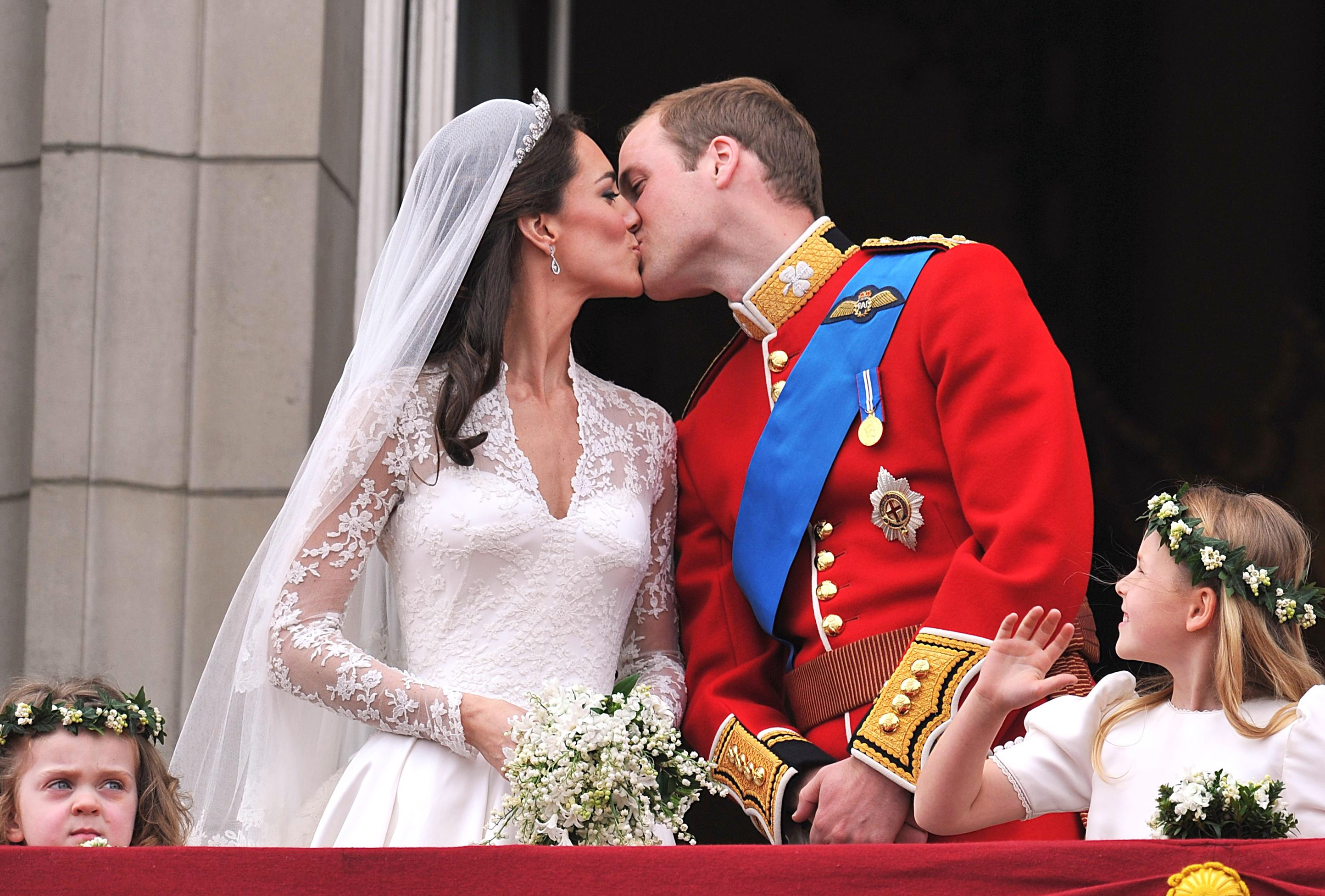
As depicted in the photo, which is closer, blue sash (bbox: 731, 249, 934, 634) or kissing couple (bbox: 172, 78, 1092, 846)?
kissing couple (bbox: 172, 78, 1092, 846)

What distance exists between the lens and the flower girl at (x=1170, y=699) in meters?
2.22

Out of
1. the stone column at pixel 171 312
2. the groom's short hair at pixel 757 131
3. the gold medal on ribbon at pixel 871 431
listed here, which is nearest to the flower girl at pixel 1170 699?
the gold medal on ribbon at pixel 871 431

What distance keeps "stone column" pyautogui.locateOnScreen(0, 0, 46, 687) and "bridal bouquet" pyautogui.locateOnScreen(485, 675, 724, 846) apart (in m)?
2.08

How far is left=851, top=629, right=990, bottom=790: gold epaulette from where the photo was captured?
251cm

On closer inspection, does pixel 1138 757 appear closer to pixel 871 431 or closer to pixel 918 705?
pixel 918 705

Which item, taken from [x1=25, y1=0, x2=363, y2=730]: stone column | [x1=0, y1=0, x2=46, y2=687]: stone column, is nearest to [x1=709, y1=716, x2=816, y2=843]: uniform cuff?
[x1=25, y1=0, x2=363, y2=730]: stone column

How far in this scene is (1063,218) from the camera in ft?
19.5

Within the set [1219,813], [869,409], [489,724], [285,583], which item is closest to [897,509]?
[869,409]

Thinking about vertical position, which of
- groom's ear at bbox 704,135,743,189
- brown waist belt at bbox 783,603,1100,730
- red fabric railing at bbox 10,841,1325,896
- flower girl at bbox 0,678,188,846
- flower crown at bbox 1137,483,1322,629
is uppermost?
groom's ear at bbox 704,135,743,189

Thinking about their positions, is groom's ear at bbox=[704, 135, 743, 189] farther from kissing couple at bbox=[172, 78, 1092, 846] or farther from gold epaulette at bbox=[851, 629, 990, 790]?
gold epaulette at bbox=[851, 629, 990, 790]

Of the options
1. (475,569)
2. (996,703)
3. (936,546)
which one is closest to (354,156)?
(475,569)

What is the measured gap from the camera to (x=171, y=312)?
12.7 ft

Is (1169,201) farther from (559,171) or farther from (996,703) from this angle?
(996,703)

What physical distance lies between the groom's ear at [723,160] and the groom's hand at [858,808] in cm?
122
